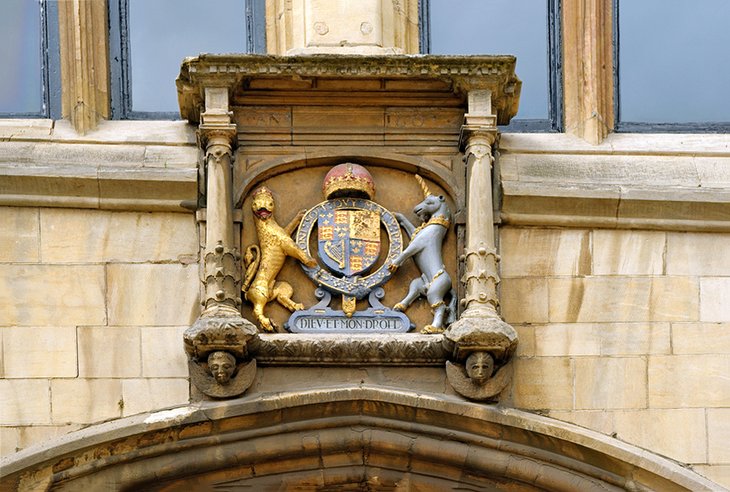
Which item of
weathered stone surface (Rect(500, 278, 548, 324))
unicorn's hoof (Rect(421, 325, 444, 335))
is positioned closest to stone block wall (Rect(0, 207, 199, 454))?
unicorn's hoof (Rect(421, 325, 444, 335))

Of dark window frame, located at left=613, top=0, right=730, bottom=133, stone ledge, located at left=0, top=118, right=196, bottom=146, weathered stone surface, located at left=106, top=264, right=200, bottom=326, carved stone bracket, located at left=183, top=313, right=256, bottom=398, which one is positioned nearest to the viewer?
carved stone bracket, located at left=183, top=313, right=256, bottom=398

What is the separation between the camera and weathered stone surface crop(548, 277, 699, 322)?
12.6 m

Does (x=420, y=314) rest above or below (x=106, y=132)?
below

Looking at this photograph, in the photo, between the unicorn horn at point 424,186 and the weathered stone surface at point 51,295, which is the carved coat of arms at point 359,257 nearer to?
the unicorn horn at point 424,186

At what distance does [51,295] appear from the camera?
12.5 m

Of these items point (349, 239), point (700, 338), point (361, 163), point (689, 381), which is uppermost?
point (361, 163)

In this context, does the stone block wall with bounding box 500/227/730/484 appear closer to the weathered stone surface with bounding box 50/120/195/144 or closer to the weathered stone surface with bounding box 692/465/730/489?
the weathered stone surface with bounding box 692/465/730/489

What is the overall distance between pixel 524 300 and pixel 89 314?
7.48 feet

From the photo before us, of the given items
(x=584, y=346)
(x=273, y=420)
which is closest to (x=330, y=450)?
(x=273, y=420)

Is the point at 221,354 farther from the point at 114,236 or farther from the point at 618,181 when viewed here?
the point at 618,181

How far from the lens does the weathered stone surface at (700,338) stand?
497 inches

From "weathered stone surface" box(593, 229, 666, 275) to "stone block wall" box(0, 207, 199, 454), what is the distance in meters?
2.14

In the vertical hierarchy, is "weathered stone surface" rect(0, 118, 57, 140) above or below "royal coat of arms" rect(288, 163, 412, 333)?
above

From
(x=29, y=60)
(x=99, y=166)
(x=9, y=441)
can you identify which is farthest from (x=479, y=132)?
(x=9, y=441)
